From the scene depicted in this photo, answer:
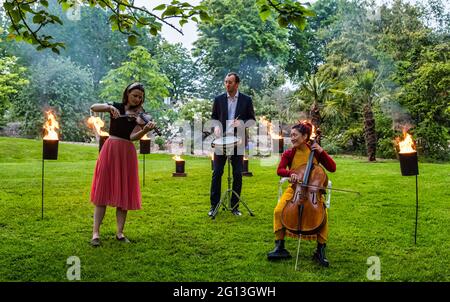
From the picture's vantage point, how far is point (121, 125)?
396 cm

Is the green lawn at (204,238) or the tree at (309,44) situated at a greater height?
the tree at (309,44)

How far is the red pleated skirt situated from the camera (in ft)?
12.9

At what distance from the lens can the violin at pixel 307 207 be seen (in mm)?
3387

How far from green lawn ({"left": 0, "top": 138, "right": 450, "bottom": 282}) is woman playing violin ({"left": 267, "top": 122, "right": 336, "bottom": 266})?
0.12 m

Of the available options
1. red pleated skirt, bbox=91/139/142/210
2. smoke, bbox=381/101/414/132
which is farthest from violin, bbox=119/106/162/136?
smoke, bbox=381/101/414/132

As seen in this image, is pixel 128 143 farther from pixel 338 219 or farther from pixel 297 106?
pixel 297 106

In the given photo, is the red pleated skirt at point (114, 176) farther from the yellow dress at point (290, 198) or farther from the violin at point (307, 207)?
the violin at point (307, 207)

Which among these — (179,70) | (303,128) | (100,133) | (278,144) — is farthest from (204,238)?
(179,70)

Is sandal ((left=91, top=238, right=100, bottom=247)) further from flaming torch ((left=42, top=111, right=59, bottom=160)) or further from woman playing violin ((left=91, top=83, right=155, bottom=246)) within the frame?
flaming torch ((left=42, top=111, right=59, bottom=160))

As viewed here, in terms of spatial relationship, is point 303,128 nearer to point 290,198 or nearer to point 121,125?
point 290,198

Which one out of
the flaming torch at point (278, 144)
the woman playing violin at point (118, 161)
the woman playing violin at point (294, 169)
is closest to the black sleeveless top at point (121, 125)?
the woman playing violin at point (118, 161)

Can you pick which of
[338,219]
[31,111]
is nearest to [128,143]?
[338,219]

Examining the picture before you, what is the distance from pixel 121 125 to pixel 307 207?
1.79m
